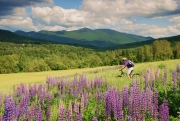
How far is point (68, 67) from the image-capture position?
103 m

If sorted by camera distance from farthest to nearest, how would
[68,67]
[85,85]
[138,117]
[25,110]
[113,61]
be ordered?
[113,61]
[68,67]
[85,85]
[25,110]
[138,117]

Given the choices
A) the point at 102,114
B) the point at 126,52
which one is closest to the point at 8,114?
the point at 102,114

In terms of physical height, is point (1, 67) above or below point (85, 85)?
below

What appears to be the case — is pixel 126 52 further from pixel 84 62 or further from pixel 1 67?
pixel 1 67

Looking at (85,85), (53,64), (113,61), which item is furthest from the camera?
(113,61)

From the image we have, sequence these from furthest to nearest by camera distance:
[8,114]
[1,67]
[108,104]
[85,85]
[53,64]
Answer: [53,64] < [1,67] < [85,85] < [108,104] < [8,114]

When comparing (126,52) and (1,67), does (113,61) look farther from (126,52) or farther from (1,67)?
(1,67)

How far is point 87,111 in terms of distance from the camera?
8.10 meters

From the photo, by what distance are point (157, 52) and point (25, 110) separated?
95452 mm

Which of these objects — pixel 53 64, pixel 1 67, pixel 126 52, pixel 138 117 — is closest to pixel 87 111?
pixel 138 117

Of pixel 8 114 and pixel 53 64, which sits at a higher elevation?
pixel 8 114

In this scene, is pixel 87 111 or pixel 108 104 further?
pixel 87 111

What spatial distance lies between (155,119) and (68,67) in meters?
97.5

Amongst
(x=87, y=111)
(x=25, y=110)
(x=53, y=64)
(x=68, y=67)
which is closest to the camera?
(x=25, y=110)
